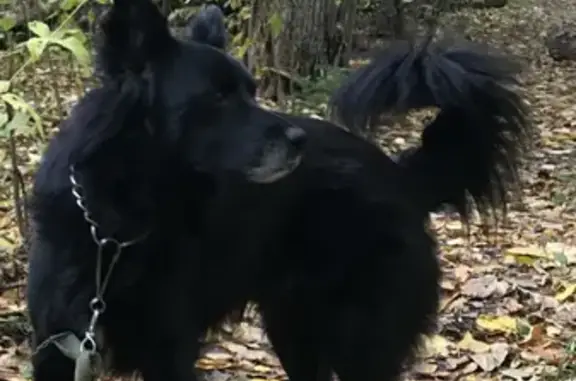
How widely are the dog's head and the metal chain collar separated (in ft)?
1.01

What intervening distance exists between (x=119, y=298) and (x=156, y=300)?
0.41 feet

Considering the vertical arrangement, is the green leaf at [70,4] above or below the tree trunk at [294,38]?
above

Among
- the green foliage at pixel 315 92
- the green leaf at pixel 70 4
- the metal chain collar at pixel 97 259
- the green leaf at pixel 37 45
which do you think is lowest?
the green foliage at pixel 315 92

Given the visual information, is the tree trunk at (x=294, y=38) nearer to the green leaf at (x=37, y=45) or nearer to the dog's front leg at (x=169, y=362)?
the green leaf at (x=37, y=45)

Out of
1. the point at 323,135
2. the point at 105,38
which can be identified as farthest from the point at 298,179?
the point at 105,38

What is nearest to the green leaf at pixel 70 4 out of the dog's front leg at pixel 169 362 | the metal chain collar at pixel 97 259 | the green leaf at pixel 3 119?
the green leaf at pixel 3 119

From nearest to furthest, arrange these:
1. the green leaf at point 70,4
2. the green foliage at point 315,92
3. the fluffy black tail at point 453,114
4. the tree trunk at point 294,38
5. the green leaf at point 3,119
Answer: the fluffy black tail at point 453,114 < the green leaf at point 3,119 < the green leaf at point 70,4 < the tree trunk at point 294,38 < the green foliage at point 315,92

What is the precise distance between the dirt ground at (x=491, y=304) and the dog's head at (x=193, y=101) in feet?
4.02

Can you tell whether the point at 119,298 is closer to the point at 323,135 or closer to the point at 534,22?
the point at 323,135

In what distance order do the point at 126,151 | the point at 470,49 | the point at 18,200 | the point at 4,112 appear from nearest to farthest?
the point at 126,151, the point at 470,49, the point at 4,112, the point at 18,200

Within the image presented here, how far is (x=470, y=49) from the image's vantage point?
3920 millimetres

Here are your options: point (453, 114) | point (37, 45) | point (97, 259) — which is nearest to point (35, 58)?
point (37, 45)

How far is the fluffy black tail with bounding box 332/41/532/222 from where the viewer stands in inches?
151

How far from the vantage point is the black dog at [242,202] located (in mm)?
3293
